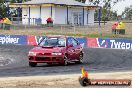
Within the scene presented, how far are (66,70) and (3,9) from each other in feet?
193

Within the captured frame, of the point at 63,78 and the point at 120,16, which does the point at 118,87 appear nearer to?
the point at 63,78

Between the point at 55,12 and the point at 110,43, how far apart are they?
26.5 meters

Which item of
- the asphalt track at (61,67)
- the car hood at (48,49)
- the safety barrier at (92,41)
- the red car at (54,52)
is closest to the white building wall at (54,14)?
the safety barrier at (92,41)

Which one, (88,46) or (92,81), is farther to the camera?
(88,46)

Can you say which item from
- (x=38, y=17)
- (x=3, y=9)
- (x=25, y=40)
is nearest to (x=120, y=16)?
(x=3, y=9)

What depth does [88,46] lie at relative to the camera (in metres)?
38.3

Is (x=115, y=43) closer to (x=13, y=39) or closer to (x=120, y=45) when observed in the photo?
(x=120, y=45)

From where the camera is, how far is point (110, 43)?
36.9 m

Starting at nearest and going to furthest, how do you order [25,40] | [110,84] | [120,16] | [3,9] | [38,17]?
[110,84] → [25,40] → [38,17] → [3,9] → [120,16]

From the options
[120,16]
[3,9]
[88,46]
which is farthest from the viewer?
[120,16]

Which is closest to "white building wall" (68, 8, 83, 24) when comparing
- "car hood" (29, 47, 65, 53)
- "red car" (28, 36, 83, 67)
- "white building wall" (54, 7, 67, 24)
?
"white building wall" (54, 7, 67, 24)

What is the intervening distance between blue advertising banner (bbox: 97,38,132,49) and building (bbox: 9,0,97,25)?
2444cm

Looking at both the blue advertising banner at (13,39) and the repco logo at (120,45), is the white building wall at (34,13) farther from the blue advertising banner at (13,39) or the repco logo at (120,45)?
the repco logo at (120,45)

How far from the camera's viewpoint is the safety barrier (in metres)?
35.9
